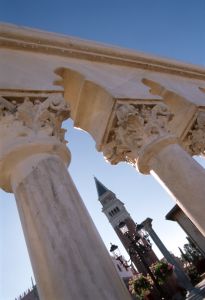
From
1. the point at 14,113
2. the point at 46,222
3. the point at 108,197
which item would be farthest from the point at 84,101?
the point at 108,197

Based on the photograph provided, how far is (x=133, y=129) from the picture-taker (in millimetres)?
3646

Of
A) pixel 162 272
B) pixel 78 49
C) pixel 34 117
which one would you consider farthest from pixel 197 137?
pixel 162 272

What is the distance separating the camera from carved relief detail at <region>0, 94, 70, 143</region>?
2.59m

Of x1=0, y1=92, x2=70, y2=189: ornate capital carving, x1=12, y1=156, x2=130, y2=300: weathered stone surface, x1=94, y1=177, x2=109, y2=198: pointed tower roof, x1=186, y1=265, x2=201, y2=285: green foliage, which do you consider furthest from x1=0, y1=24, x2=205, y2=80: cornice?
x1=94, y1=177, x2=109, y2=198: pointed tower roof

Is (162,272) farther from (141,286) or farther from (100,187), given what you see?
(100,187)

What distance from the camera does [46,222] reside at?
→ 1938 mm

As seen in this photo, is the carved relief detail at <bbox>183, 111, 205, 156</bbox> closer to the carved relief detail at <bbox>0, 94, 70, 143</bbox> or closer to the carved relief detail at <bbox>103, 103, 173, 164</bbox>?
the carved relief detail at <bbox>103, 103, 173, 164</bbox>

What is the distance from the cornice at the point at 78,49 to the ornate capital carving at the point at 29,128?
154cm

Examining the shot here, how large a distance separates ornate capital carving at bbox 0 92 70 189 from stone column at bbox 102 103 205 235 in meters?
1.00

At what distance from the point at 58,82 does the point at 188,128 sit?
245 cm

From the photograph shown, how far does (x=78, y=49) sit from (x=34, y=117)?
7.93 ft

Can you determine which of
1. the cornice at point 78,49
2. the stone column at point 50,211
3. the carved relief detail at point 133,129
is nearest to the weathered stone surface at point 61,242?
the stone column at point 50,211

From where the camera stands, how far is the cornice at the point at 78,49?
409 centimetres

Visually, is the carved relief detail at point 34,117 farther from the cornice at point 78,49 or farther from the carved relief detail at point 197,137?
the carved relief detail at point 197,137
